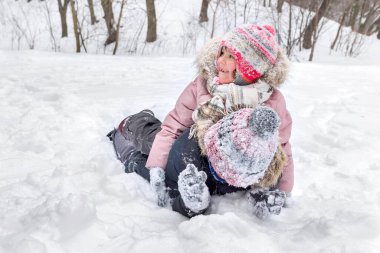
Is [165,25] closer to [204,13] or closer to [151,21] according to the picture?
[204,13]

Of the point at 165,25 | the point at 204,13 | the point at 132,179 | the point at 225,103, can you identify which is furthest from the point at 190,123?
the point at 165,25

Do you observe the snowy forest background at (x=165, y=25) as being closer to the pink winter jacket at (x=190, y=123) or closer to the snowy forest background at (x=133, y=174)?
the snowy forest background at (x=133, y=174)

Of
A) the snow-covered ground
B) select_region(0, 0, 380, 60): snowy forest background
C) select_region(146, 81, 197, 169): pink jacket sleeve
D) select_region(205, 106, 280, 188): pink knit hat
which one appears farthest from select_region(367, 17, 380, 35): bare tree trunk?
select_region(205, 106, 280, 188): pink knit hat

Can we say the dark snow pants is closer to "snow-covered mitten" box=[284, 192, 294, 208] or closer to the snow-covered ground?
the snow-covered ground

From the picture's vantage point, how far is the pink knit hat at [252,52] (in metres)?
1.41

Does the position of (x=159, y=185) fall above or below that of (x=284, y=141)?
below

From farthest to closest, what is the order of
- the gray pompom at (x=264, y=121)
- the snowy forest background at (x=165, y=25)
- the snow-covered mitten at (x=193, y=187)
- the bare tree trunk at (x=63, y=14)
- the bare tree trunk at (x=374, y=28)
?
1. the bare tree trunk at (x=374, y=28)
2. the snowy forest background at (x=165, y=25)
3. the bare tree trunk at (x=63, y=14)
4. the snow-covered mitten at (x=193, y=187)
5. the gray pompom at (x=264, y=121)

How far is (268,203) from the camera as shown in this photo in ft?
4.35

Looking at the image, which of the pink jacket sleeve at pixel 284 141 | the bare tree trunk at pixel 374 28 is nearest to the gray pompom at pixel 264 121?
the pink jacket sleeve at pixel 284 141

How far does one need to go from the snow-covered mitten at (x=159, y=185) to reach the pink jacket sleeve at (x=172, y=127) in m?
0.04

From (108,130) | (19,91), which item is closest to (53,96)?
(19,91)

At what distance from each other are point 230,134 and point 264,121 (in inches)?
5.4

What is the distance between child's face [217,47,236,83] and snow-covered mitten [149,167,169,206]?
0.47 metres

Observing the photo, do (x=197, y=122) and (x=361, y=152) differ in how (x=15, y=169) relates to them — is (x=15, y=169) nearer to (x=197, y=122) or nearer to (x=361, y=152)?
(x=197, y=122)
